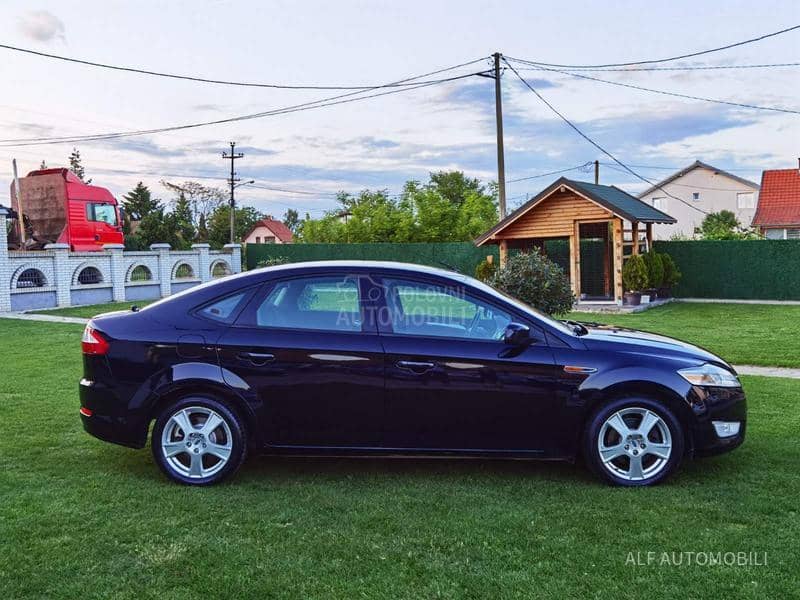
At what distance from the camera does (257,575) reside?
3.39m

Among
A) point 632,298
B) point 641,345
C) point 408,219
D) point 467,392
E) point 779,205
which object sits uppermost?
point 779,205

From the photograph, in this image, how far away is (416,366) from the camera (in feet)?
15.1

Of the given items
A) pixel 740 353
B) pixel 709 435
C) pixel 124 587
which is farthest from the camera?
pixel 740 353

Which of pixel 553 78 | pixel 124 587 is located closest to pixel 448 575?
pixel 124 587

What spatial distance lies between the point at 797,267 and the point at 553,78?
9.95 meters

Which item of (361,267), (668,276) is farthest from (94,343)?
(668,276)

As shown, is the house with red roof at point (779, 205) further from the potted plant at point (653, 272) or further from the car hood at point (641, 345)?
the car hood at point (641, 345)

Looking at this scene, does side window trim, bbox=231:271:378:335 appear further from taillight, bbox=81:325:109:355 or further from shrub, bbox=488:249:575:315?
shrub, bbox=488:249:575:315

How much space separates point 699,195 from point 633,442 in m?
55.4

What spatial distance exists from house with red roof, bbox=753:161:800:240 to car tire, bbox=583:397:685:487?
3789cm

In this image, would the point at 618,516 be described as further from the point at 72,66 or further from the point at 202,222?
the point at 202,222

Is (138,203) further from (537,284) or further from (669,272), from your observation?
(537,284)

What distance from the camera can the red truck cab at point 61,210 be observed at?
86.5 ft

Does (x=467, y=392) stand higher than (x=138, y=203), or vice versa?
(x=138, y=203)
